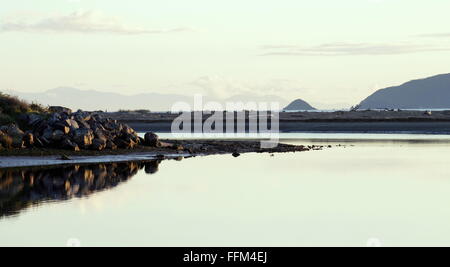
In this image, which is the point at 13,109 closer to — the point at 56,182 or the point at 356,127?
the point at 56,182

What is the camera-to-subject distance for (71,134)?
2039 inches

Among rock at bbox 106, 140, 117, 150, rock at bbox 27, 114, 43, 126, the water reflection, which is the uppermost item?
rock at bbox 27, 114, 43, 126

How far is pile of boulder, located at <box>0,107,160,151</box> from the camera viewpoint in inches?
1927

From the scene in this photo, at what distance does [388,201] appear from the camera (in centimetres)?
2745

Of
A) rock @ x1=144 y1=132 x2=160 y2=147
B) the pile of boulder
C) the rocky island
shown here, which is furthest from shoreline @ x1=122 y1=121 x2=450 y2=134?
the pile of boulder

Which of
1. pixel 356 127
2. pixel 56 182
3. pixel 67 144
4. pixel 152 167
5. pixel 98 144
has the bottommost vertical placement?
pixel 356 127

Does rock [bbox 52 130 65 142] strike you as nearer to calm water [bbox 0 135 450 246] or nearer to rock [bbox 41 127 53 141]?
rock [bbox 41 127 53 141]

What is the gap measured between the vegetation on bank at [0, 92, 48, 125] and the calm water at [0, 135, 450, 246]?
12.3m

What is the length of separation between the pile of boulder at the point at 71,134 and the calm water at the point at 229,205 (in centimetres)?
703

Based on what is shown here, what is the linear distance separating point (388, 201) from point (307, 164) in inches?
715

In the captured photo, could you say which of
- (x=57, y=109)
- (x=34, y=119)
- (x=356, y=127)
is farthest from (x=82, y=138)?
(x=356, y=127)

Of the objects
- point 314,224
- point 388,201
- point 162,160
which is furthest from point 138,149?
point 314,224

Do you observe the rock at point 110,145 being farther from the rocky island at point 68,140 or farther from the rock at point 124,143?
the rock at point 124,143

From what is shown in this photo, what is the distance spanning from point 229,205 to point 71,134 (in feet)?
89.4
